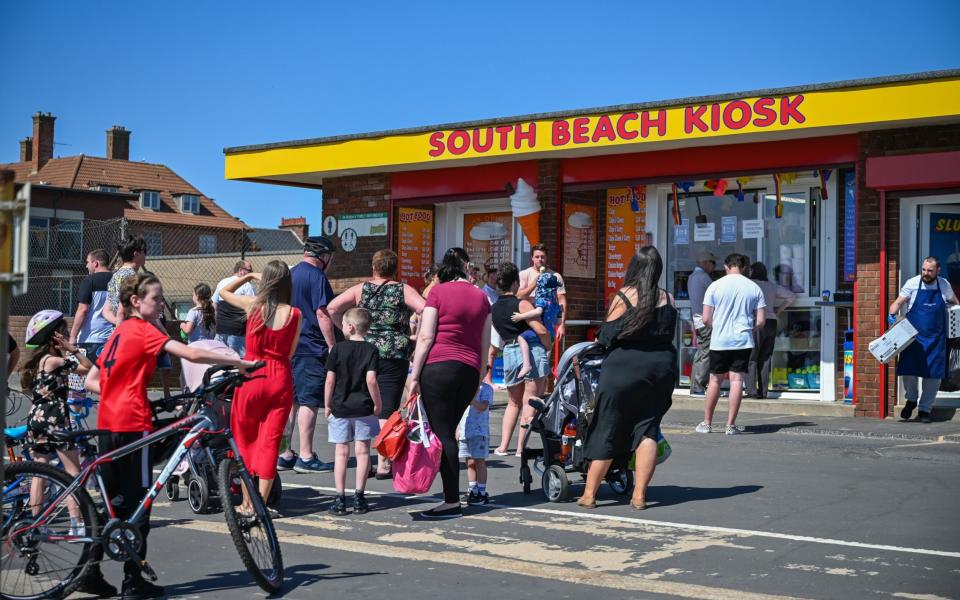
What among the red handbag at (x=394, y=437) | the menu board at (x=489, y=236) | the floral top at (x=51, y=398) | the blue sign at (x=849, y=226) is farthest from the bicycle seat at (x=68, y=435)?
the menu board at (x=489, y=236)

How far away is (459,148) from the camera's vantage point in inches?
713

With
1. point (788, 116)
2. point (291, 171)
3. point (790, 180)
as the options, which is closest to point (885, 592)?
point (788, 116)

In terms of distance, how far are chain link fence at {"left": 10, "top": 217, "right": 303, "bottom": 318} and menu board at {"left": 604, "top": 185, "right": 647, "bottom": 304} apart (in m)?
15.8

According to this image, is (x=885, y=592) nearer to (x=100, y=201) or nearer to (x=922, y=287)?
(x=922, y=287)

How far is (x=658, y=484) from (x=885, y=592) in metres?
3.94

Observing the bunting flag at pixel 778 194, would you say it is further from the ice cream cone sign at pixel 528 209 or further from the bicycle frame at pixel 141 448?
the bicycle frame at pixel 141 448

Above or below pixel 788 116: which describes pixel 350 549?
below

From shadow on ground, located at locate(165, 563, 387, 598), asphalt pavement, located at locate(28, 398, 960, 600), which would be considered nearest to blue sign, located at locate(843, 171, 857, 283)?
asphalt pavement, located at locate(28, 398, 960, 600)

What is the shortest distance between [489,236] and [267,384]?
12.2 m

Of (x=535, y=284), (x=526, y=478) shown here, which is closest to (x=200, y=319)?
(x=535, y=284)

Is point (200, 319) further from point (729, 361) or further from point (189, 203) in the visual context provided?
point (189, 203)

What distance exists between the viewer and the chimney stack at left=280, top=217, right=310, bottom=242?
271 ft

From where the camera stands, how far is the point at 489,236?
19688 millimetres

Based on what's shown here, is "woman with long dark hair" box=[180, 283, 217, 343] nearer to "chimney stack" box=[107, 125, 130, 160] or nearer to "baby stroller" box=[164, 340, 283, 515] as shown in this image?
"baby stroller" box=[164, 340, 283, 515]
